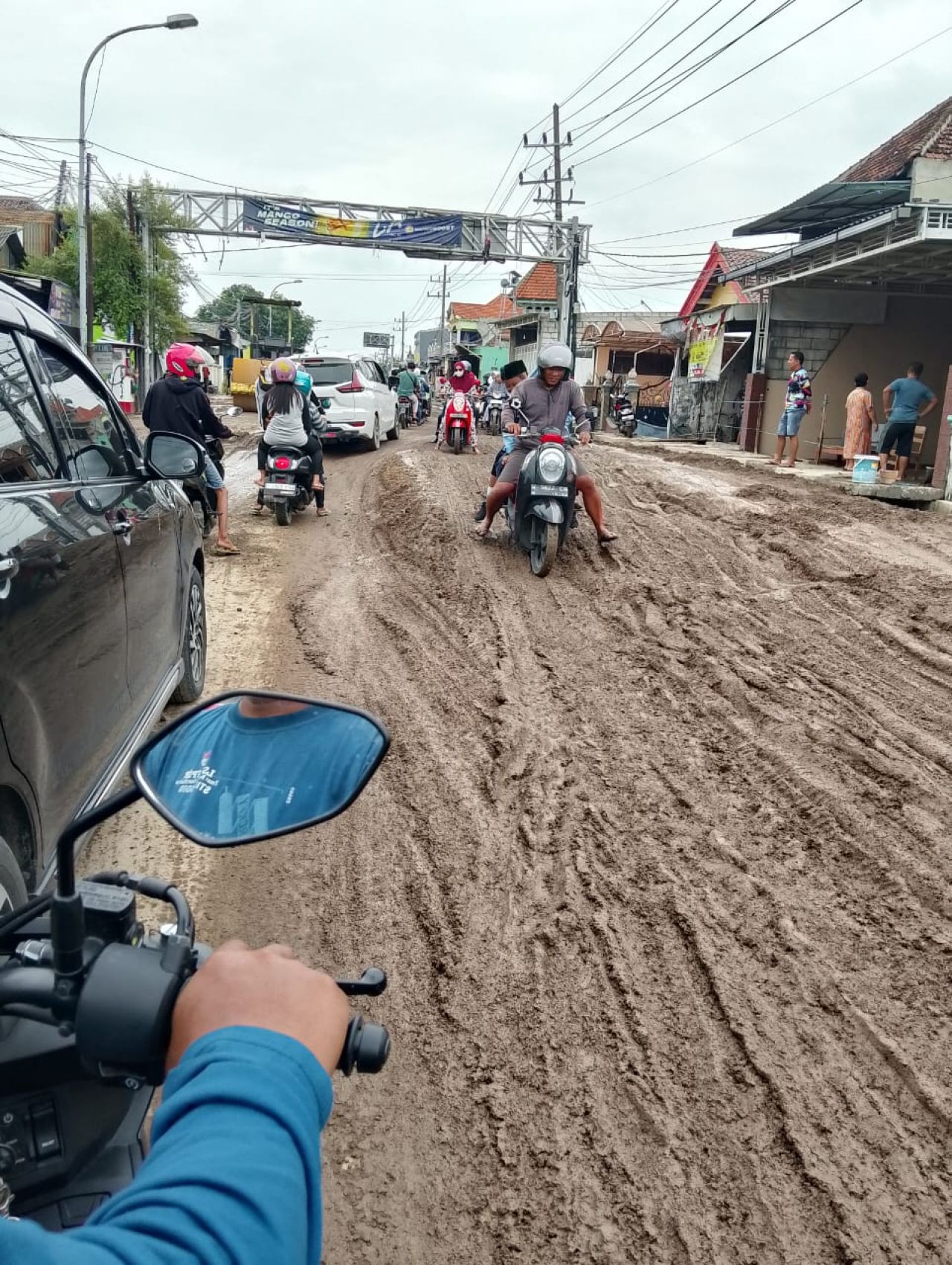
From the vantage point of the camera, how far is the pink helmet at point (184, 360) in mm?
9539

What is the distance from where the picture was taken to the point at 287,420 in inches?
447

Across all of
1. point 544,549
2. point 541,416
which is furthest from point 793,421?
point 544,549

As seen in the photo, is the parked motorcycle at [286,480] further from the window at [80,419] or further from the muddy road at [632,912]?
the window at [80,419]

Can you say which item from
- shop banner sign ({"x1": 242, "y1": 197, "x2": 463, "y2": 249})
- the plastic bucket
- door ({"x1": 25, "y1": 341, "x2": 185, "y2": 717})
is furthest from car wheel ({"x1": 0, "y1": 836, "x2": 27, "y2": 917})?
shop banner sign ({"x1": 242, "y1": 197, "x2": 463, "y2": 249})

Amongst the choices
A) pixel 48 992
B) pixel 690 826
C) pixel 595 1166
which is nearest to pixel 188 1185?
pixel 48 992

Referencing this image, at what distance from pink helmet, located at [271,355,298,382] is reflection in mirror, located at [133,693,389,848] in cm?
987

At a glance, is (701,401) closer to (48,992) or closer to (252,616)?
(252,616)

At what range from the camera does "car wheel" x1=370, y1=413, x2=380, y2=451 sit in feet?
62.5

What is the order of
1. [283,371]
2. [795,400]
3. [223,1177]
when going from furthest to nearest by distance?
[795,400] → [283,371] → [223,1177]

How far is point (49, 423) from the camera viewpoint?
337cm

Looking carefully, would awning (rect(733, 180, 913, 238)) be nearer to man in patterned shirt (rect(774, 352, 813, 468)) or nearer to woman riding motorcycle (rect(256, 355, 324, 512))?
man in patterned shirt (rect(774, 352, 813, 468))

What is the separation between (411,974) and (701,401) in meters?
25.7

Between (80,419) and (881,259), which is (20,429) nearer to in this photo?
(80,419)

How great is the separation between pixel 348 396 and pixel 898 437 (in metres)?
9.08
